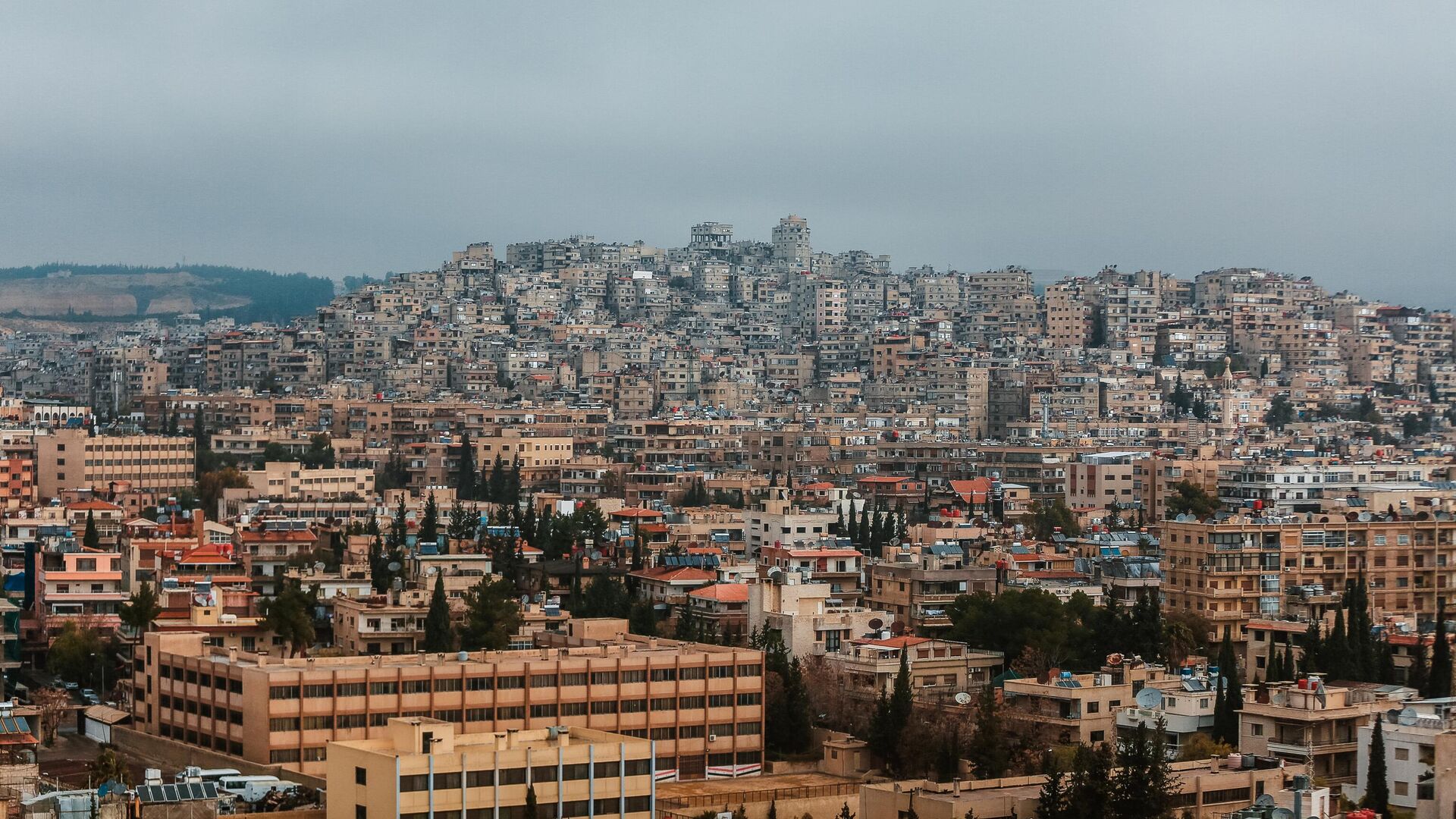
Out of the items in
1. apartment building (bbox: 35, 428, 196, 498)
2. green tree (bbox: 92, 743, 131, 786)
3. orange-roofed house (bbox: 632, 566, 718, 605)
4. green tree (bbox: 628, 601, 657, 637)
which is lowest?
green tree (bbox: 92, 743, 131, 786)

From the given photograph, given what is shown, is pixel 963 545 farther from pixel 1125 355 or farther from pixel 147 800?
pixel 1125 355

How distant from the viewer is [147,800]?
3372cm

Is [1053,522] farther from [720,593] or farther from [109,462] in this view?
[109,462]

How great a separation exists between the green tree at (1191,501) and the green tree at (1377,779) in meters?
35.1

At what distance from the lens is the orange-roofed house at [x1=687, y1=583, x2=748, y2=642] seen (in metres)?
53.8

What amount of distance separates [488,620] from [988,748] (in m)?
13.5

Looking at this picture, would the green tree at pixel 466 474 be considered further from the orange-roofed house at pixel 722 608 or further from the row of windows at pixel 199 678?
the row of windows at pixel 199 678

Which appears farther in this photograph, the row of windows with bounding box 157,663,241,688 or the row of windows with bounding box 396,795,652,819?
the row of windows with bounding box 157,663,241,688

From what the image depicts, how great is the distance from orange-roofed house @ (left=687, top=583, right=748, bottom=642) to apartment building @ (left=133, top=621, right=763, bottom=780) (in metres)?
7.99

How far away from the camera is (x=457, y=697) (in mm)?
41594

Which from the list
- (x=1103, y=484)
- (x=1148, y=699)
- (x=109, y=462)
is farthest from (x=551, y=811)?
(x=1103, y=484)

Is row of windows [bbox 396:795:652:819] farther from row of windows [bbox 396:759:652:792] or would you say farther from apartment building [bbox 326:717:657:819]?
row of windows [bbox 396:759:652:792]

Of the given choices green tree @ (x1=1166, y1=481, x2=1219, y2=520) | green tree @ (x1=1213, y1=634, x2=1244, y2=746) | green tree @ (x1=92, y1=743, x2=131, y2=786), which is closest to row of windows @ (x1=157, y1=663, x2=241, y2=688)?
green tree @ (x1=92, y1=743, x2=131, y2=786)

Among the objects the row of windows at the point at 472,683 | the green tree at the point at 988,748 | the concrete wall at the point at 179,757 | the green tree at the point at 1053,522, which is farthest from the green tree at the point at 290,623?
the green tree at the point at 1053,522
